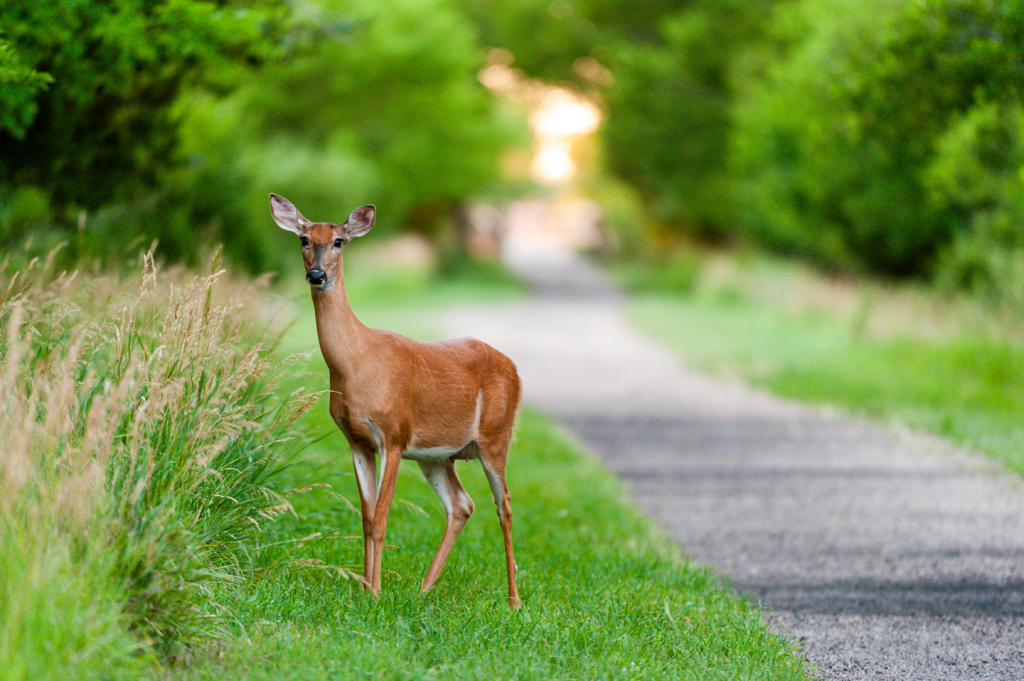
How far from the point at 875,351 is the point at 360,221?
12.0m

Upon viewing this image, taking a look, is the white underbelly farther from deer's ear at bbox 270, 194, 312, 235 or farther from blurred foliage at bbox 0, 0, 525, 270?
blurred foliage at bbox 0, 0, 525, 270

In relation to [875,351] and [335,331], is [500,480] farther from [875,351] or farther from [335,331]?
[875,351]

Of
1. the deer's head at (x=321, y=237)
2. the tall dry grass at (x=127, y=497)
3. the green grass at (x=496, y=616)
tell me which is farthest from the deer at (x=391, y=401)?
the tall dry grass at (x=127, y=497)

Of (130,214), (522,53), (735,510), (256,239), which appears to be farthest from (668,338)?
(522,53)

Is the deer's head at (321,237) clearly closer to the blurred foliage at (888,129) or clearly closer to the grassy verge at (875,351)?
the blurred foliage at (888,129)

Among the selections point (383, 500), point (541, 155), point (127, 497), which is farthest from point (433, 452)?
point (541, 155)

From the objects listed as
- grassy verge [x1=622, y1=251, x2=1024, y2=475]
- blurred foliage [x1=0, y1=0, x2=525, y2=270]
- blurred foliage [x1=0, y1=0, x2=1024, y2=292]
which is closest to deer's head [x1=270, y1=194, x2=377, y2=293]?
blurred foliage [x1=0, y1=0, x2=525, y2=270]

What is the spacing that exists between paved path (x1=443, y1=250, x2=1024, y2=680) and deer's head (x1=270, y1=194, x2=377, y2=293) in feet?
9.20

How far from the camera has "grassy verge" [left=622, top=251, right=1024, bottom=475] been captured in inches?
439

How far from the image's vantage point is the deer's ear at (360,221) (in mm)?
4883

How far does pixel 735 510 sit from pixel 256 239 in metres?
8.79

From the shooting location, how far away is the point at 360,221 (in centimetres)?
494

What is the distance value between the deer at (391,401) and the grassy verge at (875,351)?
5.33 m

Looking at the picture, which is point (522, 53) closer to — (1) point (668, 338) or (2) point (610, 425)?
(1) point (668, 338)
